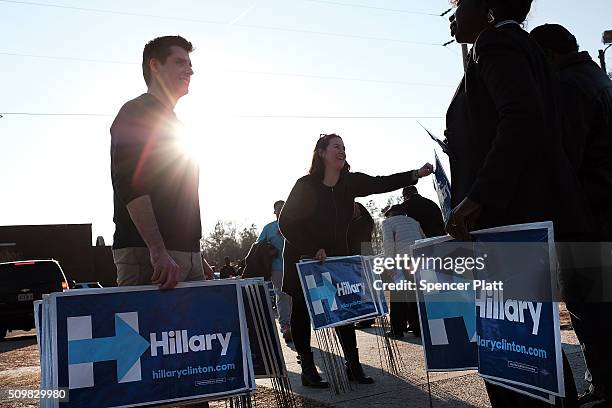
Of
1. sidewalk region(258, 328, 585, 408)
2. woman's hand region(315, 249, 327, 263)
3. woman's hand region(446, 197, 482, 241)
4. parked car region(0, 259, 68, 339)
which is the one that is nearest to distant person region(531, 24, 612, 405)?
woman's hand region(446, 197, 482, 241)

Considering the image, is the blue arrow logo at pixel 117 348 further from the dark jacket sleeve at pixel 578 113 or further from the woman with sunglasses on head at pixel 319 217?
the woman with sunglasses on head at pixel 319 217

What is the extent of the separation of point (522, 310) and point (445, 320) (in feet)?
3.83

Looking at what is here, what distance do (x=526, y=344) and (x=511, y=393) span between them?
24 centimetres

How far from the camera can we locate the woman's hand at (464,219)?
253 centimetres

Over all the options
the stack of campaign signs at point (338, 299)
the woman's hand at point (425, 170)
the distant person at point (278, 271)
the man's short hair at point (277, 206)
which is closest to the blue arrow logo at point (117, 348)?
the stack of campaign signs at point (338, 299)

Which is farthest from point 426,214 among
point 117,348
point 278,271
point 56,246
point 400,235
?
point 56,246

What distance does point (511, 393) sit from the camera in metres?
2.60

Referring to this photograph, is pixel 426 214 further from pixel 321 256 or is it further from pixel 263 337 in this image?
pixel 263 337

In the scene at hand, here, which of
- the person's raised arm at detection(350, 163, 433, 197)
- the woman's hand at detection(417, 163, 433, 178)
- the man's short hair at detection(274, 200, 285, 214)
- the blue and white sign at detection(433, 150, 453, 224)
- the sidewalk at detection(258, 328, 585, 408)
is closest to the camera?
the blue and white sign at detection(433, 150, 453, 224)

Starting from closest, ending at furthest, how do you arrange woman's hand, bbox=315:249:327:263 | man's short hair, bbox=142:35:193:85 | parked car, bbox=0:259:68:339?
man's short hair, bbox=142:35:193:85
woman's hand, bbox=315:249:327:263
parked car, bbox=0:259:68:339

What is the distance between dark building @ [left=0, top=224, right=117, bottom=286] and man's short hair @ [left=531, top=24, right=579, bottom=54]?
39398 millimetres

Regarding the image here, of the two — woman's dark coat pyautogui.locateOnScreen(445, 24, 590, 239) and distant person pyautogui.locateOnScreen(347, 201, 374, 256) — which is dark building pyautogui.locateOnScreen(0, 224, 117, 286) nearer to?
distant person pyautogui.locateOnScreen(347, 201, 374, 256)

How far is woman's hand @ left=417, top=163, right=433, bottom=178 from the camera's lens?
5434 mm

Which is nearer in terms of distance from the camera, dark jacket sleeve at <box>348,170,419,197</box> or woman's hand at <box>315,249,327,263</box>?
woman's hand at <box>315,249,327,263</box>
